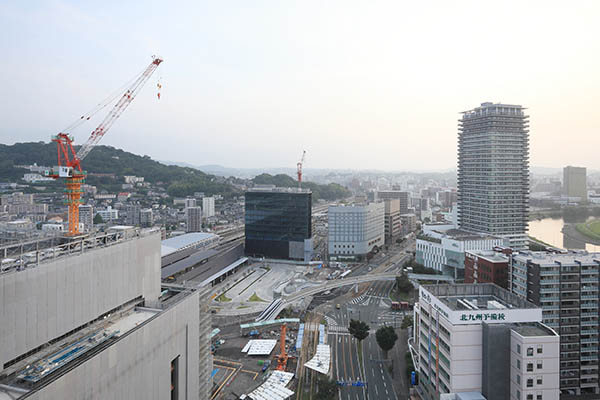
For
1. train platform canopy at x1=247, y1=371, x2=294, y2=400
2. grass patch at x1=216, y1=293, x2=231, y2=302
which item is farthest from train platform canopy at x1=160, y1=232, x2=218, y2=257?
train platform canopy at x1=247, y1=371, x2=294, y2=400

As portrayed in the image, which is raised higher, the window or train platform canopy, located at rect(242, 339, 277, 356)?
the window

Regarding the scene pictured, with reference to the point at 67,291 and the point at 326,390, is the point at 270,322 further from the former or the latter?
the point at 67,291

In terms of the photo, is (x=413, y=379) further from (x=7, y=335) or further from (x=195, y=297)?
(x=7, y=335)

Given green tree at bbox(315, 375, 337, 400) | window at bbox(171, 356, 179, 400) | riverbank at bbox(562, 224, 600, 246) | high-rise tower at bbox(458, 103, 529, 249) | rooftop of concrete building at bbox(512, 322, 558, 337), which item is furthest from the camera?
riverbank at bbox(562, 224, 600, 246)

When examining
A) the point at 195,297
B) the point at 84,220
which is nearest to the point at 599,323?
the point at 195,297

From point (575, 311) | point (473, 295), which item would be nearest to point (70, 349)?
point (473, 295)

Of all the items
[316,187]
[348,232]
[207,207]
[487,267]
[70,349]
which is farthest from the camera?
[316,187]

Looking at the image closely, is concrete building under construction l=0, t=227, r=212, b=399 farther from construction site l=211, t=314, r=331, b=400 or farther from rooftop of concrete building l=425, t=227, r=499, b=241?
rooftop of concrete building l=425, t=227, r=499, b=241
